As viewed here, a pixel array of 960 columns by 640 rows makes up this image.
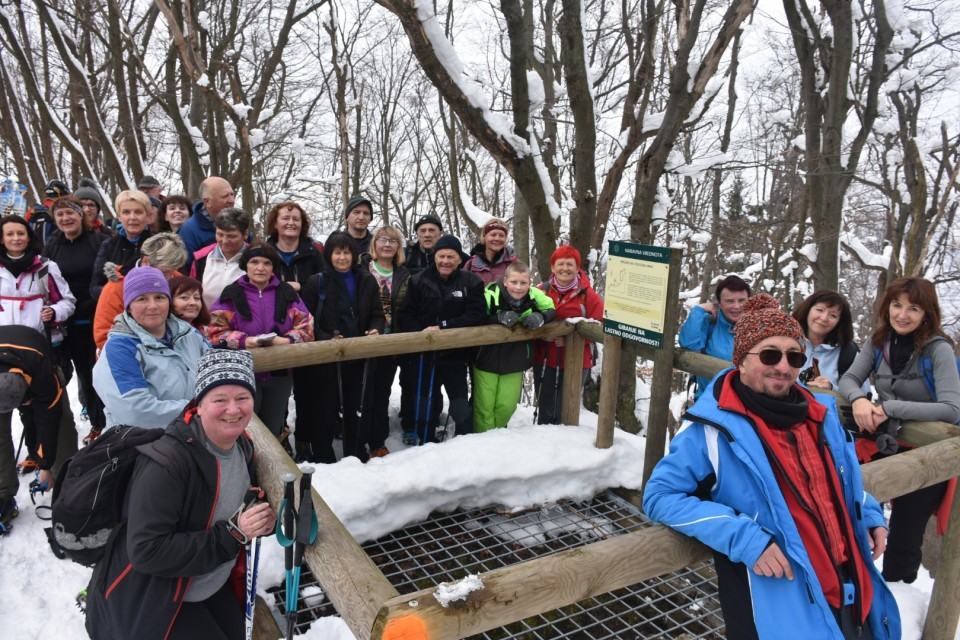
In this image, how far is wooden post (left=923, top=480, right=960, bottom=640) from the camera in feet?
9.93

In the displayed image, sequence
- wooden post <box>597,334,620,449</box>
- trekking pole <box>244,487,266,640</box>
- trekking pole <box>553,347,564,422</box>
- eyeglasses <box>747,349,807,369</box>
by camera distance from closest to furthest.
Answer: eyeglasses <box>747,349,807,369</box>, trekking pole <box>244,487,266,640</box>, wooden post <box>597,334,620,449</box>, trekking pole <box>553,347,564,422</box>

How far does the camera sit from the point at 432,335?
4.12 m

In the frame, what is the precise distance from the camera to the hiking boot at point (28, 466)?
4.33 meters

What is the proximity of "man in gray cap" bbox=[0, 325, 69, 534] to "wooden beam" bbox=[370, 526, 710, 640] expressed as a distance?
128 inches

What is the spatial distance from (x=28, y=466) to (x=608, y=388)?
14.5 feet

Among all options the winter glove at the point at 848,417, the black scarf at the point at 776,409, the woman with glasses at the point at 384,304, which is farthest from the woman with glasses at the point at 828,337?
the woman with glasses at the point at 384,304

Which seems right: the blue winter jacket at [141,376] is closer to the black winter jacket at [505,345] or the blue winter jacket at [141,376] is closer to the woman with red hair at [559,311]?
the black winter jacket at [505,345]

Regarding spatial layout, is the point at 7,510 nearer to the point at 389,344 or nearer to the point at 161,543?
the point at 389,344

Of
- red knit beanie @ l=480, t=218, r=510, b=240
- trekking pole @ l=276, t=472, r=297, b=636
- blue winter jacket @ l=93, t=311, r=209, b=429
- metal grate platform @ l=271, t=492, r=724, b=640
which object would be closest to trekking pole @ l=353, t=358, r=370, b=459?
metal grate platform @ l=271, t=492, r=724, b=640

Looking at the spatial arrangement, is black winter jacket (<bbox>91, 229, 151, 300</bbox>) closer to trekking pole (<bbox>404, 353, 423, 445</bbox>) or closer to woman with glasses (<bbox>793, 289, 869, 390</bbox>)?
trekking pole (<bbox>404, 353, 423, 445</bbox>)

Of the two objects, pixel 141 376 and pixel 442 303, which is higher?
pixel 442 303

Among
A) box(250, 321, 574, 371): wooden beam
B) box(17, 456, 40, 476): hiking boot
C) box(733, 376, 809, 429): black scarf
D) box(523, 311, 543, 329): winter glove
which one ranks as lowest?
box(17, 456, 40, 476): hiking boot

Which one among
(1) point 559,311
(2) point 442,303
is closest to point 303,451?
(2) point 442,303

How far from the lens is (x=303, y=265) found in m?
4.59
